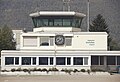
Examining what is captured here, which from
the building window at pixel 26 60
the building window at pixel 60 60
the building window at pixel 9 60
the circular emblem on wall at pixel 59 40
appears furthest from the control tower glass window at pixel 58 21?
the building window at pixel 9 60

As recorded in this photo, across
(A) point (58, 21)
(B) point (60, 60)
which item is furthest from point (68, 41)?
(A) point (58, 21)

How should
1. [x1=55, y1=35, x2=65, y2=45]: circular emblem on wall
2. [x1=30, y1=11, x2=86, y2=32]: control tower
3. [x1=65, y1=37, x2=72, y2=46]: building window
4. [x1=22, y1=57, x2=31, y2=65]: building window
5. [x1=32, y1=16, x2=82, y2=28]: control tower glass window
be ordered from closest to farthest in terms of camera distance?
1. [x1=22, y1=57, x2=31, y2=65]: building window
2. [x1=55, y1=35, x2=65, y2=45]: circular emblem on wall
3. [x1=65, y1=37, x2=72, y2=46]: building window
4. [x1=30, y1=11, x2=86, y2=32]: control tower
5. [x1=32, y1=16, x2=82, y2=28]: control tower glass window

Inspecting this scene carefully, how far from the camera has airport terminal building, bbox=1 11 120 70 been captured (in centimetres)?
6794

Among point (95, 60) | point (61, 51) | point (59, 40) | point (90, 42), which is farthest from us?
point (95, 60)

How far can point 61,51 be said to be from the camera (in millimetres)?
68062

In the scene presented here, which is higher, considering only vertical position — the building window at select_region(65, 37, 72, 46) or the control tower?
the control tower

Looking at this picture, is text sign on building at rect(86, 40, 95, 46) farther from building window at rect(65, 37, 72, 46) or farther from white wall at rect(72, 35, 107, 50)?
building window at rect(65, 37, 72, 46)

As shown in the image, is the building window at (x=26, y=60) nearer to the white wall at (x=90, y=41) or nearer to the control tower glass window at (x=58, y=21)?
the control tower glass window at (x=58, y=21)

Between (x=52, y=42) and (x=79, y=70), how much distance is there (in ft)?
20.8

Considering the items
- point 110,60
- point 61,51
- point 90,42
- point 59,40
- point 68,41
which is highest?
point 59,40

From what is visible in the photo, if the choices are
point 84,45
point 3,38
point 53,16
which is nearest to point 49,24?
point 53,16

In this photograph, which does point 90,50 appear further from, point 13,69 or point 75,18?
point 13,69

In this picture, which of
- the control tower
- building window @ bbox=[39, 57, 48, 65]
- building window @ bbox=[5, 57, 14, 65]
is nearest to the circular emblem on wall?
the control tower

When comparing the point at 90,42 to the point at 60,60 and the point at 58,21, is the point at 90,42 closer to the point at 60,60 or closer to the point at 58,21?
the point at 60,60
